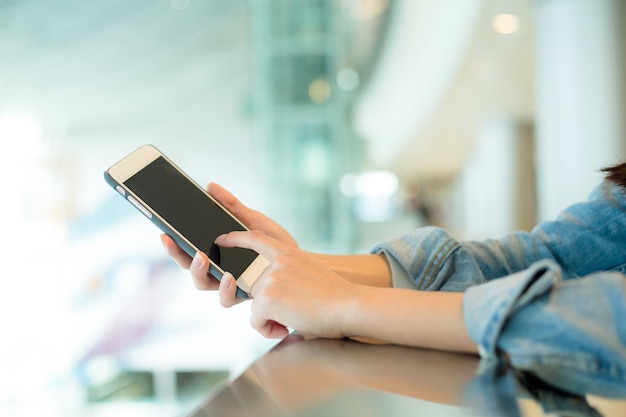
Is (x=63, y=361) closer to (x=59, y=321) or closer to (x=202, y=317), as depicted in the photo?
(x=59, y=321)

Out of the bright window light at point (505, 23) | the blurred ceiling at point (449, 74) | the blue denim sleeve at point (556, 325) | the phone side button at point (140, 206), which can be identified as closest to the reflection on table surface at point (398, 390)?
the blue denim sleeve at point (556, 325)

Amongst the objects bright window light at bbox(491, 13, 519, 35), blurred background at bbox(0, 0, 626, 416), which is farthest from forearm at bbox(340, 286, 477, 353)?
bright window light at bbox(491, 13, 519, 35)

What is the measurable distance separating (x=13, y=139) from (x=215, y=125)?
1.44 meters

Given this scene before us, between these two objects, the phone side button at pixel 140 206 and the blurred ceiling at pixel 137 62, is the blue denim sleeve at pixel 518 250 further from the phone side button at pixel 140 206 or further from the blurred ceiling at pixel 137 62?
the blurred ceiling at pixel 137 62

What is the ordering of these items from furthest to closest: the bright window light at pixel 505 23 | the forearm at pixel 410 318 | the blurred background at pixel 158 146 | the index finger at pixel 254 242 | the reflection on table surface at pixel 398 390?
the bright window light at pixel 505 23 < the blurred background at pixel 158 146 < the index finger at pixel 254 242 < the forearm at pixel 410 318 < the reflection on table surface at pixel 398 390

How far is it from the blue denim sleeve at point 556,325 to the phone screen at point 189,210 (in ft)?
1.02

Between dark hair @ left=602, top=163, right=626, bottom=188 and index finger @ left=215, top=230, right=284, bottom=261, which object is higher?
dark hair @ left=602, top=163, right=626, bottom=188

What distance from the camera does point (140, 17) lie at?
4.24m

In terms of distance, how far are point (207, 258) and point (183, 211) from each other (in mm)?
67

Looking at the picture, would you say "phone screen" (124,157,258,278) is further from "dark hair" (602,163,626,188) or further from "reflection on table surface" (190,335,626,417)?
"dark hair" (602,163,626,188)

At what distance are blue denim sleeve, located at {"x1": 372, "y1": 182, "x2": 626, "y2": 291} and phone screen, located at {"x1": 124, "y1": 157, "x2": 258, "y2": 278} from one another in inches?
6.1

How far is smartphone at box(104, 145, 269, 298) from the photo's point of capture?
67 centimetres

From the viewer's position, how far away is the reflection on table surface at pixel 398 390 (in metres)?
0.35

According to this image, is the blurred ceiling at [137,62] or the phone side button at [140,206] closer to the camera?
the phone side button at [140,206]
